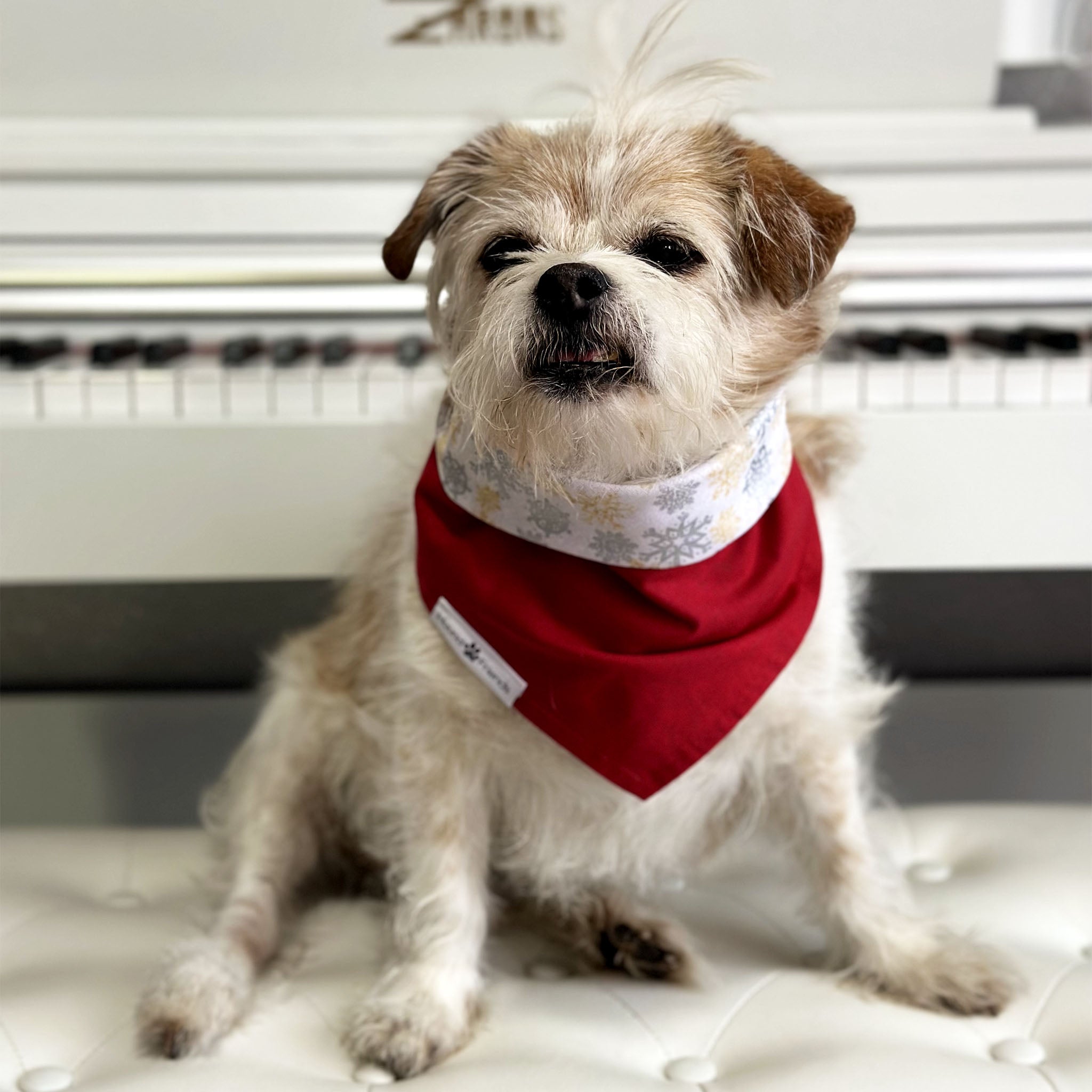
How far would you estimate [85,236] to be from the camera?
1690mm

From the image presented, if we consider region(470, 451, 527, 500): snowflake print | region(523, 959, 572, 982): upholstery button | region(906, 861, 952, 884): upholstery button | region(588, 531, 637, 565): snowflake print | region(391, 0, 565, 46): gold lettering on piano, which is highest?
region(391, 0, 565, 46): gold lettering on piano

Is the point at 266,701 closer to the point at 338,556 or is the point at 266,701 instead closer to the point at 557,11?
the point at 338,556

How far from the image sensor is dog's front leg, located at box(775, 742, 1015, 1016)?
125 centimetres

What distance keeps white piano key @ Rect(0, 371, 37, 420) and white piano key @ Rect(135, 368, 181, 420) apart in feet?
0.38

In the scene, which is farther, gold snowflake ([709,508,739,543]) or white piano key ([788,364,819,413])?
white piano key ([788,364,819,413])

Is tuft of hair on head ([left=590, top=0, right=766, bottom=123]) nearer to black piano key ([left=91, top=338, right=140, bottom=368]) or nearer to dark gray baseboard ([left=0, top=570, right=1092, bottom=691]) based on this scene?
black piano key ([left=91, top=338, right=140, bottom=368])

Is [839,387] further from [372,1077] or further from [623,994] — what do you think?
[372,1077]

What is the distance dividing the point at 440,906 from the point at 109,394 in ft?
2.29

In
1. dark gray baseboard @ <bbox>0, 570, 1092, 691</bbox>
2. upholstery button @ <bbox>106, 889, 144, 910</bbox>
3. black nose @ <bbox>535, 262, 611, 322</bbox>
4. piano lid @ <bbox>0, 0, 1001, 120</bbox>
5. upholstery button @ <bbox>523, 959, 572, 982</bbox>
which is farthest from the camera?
dark gray baseboard @ <bbox>0, 570, 1092, 691</bbox>

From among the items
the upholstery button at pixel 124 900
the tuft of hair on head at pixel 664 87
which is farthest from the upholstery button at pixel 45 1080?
the tuft of hair on head at pixel 664 87

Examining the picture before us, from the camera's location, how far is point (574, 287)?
999 mm

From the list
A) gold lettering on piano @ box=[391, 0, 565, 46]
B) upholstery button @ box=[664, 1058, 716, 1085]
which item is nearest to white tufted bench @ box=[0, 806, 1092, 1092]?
upholstery button @ box=[664, 1058, 716, 1085]

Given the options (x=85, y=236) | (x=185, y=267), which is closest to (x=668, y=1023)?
(x=185, y=267)

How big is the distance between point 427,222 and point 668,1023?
2.45 feet
